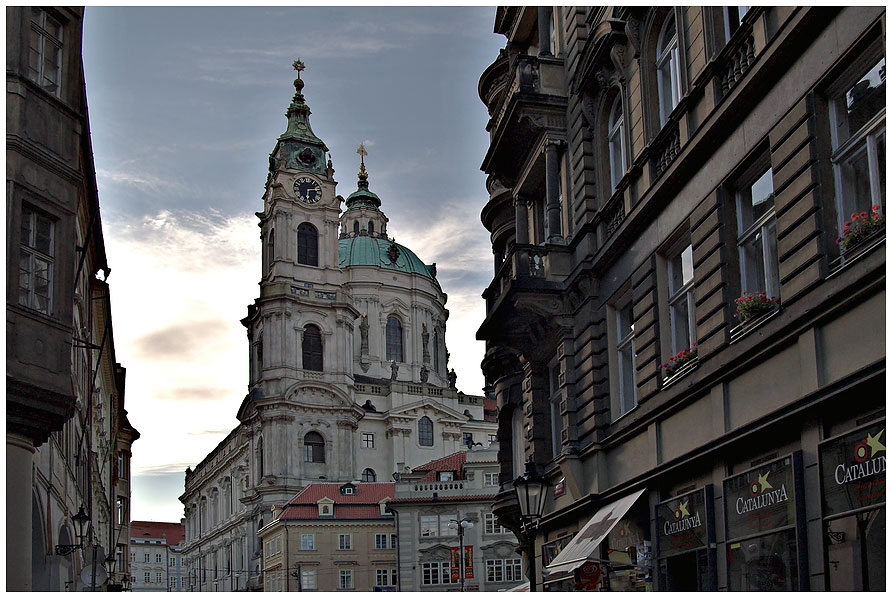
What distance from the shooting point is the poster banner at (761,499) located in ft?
43.2

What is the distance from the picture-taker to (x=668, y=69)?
18.5 metres

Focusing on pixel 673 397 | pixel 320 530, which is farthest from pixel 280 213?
pixel 673 397

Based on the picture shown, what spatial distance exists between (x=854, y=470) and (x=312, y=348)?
3398 inches

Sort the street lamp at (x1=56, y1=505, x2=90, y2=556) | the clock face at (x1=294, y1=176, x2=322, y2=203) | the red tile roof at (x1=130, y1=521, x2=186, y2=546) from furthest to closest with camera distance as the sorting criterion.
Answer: the red tile roof at (x1=130, y1=521, x2=186, y2=546) → the clock face at (x1=294, y1=176, x2=322, y2=203) → the street lamp at (x1=56, y1=505, x2=90, y2=556)

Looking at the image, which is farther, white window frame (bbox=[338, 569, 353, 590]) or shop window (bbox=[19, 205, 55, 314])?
white window frame (bbox=[338, 569, 353, 590])

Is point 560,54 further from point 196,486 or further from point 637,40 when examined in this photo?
point 196,486

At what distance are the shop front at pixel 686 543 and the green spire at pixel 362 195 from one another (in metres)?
113

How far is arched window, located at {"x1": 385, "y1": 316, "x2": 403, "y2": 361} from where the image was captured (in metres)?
113

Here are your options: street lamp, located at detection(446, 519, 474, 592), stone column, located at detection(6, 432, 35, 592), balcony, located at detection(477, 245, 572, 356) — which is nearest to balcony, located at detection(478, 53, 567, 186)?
balcony, located at detection(477, 245, 572, 356)

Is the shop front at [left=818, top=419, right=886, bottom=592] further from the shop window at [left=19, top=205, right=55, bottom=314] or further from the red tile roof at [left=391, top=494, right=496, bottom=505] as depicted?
the red tile roof at [left=391, top=494, right=496, bottom=505]

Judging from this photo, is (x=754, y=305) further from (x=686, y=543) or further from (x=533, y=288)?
(x=533, y=288)

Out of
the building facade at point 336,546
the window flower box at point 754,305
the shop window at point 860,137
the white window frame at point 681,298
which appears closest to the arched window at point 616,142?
the white window frame at point 681,298

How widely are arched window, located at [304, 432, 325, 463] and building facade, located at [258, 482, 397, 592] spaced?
37.2ft

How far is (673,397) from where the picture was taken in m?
16.8
